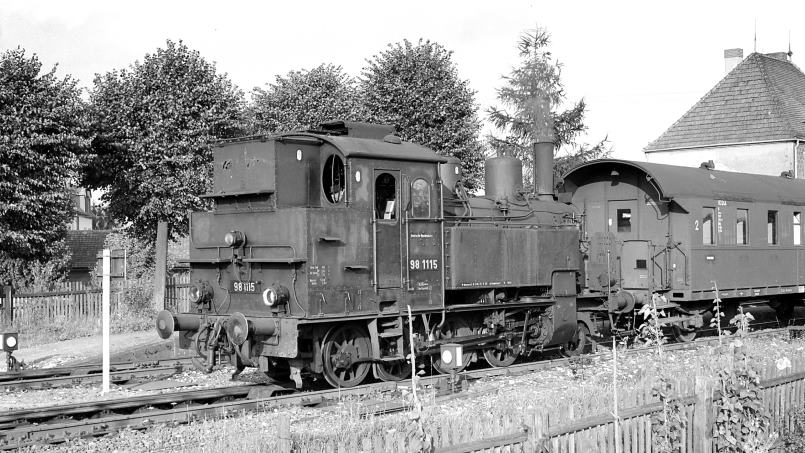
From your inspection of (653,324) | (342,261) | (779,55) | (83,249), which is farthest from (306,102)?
(779,55)

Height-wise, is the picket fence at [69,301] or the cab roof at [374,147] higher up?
the cab roof at [374,147]

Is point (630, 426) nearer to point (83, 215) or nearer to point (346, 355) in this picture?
point (346, 355)

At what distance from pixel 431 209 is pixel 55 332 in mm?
12853

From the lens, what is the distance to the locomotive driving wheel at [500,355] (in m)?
14.1

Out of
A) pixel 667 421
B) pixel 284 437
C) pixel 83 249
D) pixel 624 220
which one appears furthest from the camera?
pixel 83 249

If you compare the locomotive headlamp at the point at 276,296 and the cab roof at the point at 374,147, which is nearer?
the locomotive headlamp at the point at 276,296

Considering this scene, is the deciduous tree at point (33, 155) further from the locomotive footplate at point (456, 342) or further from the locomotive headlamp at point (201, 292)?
the locomotive footplate at point (456, 342)

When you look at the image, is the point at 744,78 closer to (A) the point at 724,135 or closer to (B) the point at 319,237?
(A) the point at 724,135

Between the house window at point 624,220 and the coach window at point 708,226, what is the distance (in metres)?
1.57

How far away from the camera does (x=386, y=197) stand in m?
12.3

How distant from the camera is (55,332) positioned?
20891mm

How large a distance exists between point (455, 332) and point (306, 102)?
53.6ft

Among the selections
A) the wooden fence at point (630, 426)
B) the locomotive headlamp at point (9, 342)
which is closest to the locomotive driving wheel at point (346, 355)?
the wooden fence at point (630, 426)

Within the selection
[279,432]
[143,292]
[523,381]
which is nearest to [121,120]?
[143,292]
